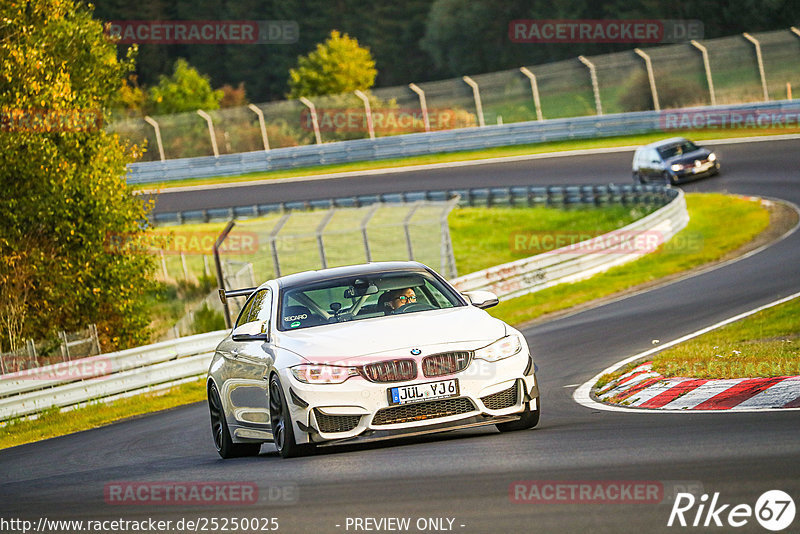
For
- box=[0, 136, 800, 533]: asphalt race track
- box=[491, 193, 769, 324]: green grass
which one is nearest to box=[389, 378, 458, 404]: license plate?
box=[0, 136, 800, 533]: asphalt race track

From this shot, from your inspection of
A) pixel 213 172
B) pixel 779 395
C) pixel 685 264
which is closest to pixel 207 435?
pixel 779 395

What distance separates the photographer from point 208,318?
1156 inches

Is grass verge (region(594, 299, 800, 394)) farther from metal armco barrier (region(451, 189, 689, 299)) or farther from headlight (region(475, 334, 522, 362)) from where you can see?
metal armco barrier (region(451, 189, 689, 299))

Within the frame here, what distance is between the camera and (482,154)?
50.4m

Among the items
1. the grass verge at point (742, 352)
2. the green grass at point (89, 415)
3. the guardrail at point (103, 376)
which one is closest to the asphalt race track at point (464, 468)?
the grass verge at point (742, 352)

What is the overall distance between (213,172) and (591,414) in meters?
46.1

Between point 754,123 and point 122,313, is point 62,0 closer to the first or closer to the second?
point 122,313

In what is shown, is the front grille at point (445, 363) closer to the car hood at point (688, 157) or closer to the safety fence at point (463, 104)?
the car hood at point (688, 157)

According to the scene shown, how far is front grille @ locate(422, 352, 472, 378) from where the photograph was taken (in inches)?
337

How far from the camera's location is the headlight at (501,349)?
8.75 meters

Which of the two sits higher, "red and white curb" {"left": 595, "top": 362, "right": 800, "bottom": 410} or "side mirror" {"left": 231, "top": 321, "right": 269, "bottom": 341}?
"side mirror" {"left": 231, "top": 321, "right": 269, "bottom": 341}

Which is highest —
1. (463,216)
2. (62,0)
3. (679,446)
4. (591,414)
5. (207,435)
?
(62,0)

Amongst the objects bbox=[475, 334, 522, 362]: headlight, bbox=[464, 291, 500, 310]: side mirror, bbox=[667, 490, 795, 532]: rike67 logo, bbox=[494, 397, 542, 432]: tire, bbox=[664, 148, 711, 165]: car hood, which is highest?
bbox=[667, 490, 795, 532]: rike67 logo

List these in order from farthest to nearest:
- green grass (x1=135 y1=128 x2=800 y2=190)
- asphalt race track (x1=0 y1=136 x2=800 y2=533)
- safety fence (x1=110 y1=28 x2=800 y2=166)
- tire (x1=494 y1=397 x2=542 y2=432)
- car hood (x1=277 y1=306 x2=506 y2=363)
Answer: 1. safety fence (x1=110 y1=28 x2=800 y2=166)
2. green grass (x1=135 y1=128 x2=800 y2=190)
3. tire (x1=494 y1=397 x2=542 y2=432)
4. car hood (x1=277 y1=306 x2=506 y2=363)
5. asphalt race track (x1=0 y1=136 x2=800 y2=533)
